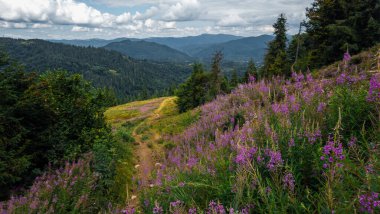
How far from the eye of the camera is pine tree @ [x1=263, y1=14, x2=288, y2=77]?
45769mm

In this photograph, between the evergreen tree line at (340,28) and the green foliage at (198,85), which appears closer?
the evergreen tree line at (340,28)

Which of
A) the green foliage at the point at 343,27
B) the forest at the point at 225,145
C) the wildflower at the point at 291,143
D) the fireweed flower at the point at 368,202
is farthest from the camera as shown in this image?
the green foliage at the point at 343,27

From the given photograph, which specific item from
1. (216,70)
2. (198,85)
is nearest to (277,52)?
(216,70)

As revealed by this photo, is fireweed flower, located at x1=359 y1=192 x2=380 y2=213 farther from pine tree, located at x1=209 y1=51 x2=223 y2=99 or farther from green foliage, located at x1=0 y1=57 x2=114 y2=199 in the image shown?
pine tree, located at x1=209 y1=51 x2=223 y2=99

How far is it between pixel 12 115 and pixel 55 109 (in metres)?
2.15

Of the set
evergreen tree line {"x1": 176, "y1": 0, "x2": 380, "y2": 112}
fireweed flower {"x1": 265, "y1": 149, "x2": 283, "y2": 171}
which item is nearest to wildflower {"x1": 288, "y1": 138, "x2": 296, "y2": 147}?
fireweed flower {"x1": 265, "y1": 149, "x2": 283, "y2": 171}

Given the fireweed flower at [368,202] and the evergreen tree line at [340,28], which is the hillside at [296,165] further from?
the evergreen tree line at [340,28]

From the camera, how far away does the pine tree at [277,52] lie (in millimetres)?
45769

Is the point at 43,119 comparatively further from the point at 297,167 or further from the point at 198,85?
the point at 198,85

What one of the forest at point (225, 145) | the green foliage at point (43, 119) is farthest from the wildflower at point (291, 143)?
the green foliage at point (43, 119)

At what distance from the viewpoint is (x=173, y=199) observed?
4527 mm

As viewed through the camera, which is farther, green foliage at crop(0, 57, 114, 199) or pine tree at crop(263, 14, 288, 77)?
pine tree at crop(263, 14, 288, 77)

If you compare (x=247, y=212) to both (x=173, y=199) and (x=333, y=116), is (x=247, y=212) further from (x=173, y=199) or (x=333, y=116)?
(x=333, y=116)

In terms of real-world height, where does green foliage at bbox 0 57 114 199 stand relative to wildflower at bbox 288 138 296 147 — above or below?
below
